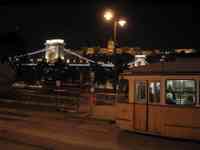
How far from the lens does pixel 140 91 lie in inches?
500

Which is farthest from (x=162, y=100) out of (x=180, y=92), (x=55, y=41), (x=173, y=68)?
(x=55, y=41)

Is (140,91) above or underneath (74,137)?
above

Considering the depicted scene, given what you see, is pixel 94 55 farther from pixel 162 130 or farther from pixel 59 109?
pixel 162 130

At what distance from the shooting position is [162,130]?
12008mm

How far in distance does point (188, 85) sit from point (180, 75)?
0.41 meters

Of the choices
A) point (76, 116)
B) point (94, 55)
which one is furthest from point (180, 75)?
point (94, 55)

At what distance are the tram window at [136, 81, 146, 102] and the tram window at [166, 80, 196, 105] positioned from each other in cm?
92

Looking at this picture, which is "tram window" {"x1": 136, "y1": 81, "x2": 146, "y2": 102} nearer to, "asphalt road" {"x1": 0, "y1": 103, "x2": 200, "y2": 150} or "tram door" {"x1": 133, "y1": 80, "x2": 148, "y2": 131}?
"tram door" {"x1": 133, "y1": 80, "x2": 148, "y2": 131}

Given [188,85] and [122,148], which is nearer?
[122,148]

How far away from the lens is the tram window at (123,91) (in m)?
13.1

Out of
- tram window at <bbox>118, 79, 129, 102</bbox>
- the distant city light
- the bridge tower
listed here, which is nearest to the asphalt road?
tram window at <bbox>118, 79, 129, 102</bbox>

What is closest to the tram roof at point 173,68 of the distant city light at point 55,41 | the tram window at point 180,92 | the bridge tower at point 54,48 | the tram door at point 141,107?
the tram window at point 180,92

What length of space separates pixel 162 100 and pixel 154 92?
421 millimetres

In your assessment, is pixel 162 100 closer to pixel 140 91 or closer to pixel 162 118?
pixel 162 118
